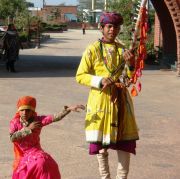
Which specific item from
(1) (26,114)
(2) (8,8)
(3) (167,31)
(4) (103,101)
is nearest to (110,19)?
(4) (103,101)

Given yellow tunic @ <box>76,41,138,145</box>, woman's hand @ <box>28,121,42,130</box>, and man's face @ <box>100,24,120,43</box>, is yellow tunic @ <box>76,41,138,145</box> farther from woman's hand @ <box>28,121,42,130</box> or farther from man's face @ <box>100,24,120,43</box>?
woman's hand @ <box>28,121,42,130</box>

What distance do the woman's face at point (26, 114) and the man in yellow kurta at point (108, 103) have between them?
61 cm

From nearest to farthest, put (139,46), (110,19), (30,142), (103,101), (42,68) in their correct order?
(30,142)
(110,19)
(103,101)
(139,46)
(42,68)

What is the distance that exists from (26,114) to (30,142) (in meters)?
0.27

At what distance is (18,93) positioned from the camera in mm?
14438

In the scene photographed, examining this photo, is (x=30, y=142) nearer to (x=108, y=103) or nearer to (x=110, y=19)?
(x=108, y=103)

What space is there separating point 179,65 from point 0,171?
41.5 ft

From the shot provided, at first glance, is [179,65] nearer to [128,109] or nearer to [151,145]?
Result: [151,145]

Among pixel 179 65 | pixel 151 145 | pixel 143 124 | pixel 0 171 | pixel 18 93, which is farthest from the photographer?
pixel 179 65

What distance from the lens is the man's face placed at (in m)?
5.46

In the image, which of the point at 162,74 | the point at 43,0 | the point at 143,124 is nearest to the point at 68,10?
the point at 43,0

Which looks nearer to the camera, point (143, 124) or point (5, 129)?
point (5, 129)

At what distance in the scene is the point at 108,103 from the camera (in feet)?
18.2

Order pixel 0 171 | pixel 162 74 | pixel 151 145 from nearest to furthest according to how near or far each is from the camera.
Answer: pixel 0 171, pixel 151 145, pixel 162 74
